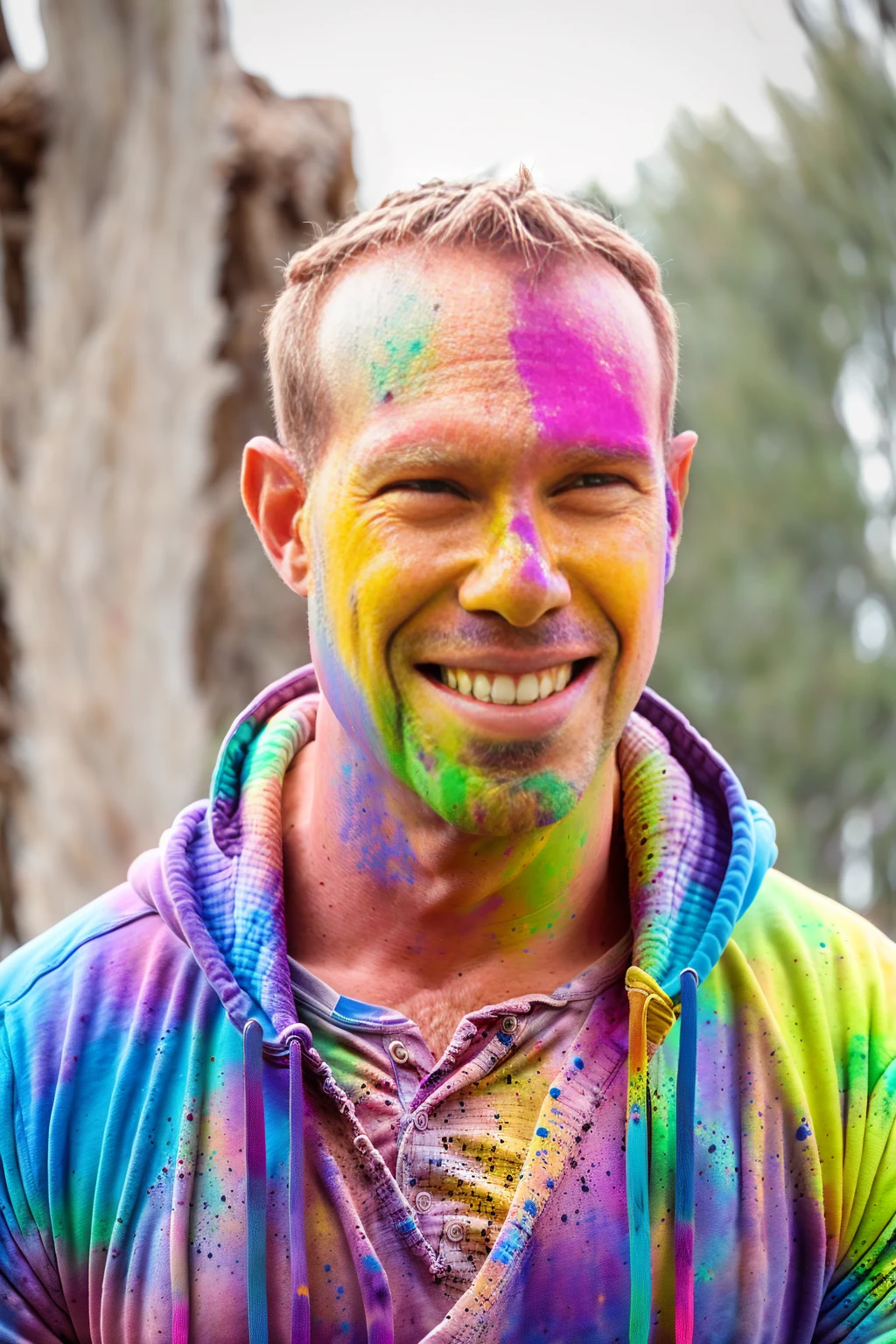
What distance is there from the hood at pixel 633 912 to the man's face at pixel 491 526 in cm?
19

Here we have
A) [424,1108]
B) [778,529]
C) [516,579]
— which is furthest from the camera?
[778,529]

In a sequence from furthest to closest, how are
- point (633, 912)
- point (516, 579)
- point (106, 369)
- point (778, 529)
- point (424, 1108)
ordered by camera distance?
point (778, 529) → point (106, 369) → point (633, 912) → point (424, 1108) → point (516, 579)

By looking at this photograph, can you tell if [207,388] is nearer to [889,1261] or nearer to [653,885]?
[653,885]

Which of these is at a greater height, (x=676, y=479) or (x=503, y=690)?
(x=676, y=479)

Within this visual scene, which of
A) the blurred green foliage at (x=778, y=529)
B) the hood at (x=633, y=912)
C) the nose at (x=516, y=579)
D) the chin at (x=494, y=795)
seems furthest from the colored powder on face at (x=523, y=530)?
the blurred green foliage at (x=778, y=529)

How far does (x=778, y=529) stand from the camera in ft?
35.0

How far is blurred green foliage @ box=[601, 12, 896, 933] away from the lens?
999 cm

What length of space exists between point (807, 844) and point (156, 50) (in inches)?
300

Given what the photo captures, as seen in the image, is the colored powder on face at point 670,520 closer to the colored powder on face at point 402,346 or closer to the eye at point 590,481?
the eye at point 590,481

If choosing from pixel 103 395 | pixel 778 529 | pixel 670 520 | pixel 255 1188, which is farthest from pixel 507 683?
pixel 778 529

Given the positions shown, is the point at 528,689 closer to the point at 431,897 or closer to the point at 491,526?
the point at 491,526

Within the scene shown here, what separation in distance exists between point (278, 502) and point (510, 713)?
1.30ft

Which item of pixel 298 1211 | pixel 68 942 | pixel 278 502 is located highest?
pixel 278 502

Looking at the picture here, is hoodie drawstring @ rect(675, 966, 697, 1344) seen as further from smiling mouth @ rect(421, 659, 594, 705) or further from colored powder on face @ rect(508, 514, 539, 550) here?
colored powder on face @ rect(508, 514, 539, 550)
